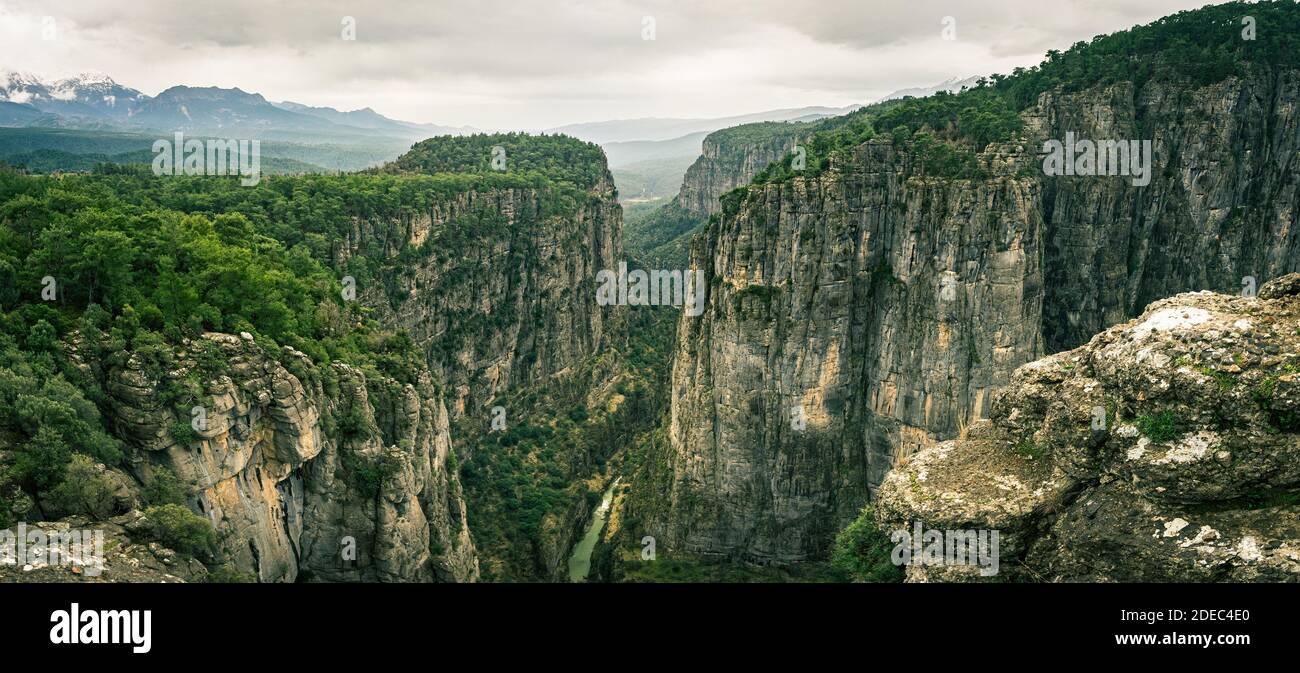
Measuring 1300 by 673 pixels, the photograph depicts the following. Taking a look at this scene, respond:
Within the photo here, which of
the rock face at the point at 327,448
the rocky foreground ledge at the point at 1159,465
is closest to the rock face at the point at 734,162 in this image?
the rock face at the point at 327,448

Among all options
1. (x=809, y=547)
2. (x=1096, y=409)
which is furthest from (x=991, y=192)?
(x=1096, y=409)

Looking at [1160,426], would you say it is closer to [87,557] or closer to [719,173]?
[87,557]

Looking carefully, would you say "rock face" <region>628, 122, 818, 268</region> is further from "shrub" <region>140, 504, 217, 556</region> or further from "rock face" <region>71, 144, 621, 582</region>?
"shrub" <region>140, 504, 217, 556</region>

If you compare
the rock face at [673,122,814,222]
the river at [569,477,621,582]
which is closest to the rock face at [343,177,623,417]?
the river at [569,477,621,582]

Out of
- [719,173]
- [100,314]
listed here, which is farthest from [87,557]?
[719,173]

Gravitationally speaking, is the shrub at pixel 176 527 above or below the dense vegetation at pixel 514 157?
below

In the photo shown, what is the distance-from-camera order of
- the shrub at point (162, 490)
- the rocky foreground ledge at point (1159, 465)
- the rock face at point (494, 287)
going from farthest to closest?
the rock face at point (494, 287) → the shrub at point (162, 490) → the rocky foreground ledge at point (1159, 465)

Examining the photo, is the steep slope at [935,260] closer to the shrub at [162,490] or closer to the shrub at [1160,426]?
the shrub at [1160,426]

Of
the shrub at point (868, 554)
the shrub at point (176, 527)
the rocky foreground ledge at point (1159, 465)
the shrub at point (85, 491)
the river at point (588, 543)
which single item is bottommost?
the river at point (588, 543)

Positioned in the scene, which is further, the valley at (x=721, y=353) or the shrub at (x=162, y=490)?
the shrub at (x=162, y=490)
